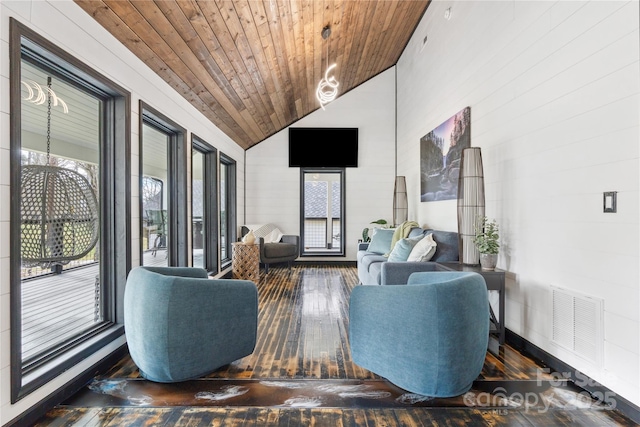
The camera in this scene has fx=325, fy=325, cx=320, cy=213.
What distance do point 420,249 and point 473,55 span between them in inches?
88.6

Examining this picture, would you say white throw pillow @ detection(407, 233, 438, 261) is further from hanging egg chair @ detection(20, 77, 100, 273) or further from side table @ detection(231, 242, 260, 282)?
hanging egg chair @ detection(20, 77, 100, 273)

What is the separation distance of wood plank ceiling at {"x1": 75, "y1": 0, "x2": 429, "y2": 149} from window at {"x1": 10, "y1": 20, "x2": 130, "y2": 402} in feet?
1.81

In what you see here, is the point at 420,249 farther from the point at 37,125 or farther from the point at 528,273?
the point at 37,125

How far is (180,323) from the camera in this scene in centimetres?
209

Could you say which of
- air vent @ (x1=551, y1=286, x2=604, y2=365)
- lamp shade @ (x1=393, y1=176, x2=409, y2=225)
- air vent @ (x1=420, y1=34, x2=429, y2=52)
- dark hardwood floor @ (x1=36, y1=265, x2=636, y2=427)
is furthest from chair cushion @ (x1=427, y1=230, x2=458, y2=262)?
air vent @ (x1=420, y1=34, x2=429, y2=52)

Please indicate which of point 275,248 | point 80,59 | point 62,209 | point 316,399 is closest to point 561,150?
point 316,399

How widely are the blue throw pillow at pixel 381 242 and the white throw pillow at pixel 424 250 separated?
1251mm

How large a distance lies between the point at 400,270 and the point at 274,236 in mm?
4014

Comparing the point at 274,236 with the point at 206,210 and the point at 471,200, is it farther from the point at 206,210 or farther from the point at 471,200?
the point at 471,200

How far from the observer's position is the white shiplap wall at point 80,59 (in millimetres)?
1626

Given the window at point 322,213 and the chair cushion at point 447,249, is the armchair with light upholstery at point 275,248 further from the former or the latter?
the chair cushion at point 447,249

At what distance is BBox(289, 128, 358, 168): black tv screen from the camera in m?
7.16

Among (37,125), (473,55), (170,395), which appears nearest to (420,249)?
(473,55)

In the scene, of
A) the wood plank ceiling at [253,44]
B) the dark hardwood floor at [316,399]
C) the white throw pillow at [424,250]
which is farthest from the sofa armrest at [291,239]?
the dark hardwood floor at [316,399]
